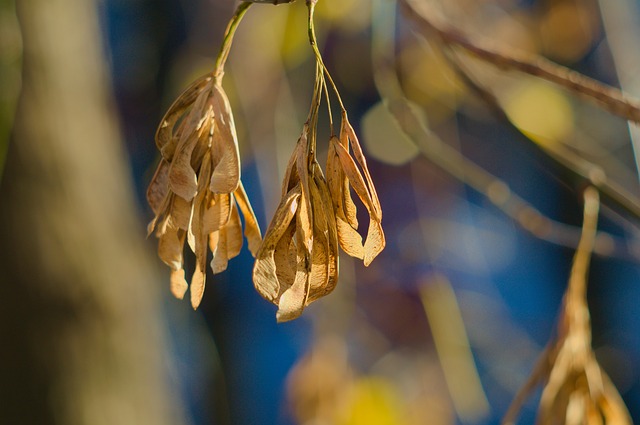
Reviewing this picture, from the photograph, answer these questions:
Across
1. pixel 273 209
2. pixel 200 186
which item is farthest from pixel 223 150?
pixel 273 209

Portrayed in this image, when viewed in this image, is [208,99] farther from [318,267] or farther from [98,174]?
[98,174]

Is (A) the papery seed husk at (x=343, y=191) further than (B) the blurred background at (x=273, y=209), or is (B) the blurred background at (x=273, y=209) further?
(B) the blurred background at (x=273, y=209)

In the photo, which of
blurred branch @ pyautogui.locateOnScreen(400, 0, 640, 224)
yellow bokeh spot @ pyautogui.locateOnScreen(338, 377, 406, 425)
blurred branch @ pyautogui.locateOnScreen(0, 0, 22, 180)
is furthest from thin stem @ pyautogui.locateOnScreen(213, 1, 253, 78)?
yellow bokeh spot @ pyautogui.locateOnScreen(338, 377, 406, 425)

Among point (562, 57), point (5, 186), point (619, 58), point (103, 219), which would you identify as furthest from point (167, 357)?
point (562, 57)

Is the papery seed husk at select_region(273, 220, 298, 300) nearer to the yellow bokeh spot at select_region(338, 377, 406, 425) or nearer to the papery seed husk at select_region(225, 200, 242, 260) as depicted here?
the papery seed husk at select_region(225, 200, 242, 260)

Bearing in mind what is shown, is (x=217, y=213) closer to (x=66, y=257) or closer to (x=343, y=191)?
(x=343, y=191)

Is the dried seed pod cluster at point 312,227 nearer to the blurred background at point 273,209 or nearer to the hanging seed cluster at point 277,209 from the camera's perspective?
the hanging seed cluster at point 277,209

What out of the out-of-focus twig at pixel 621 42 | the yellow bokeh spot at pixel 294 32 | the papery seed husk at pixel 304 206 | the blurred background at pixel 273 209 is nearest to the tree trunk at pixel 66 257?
the blurred background at pixel 273 209
